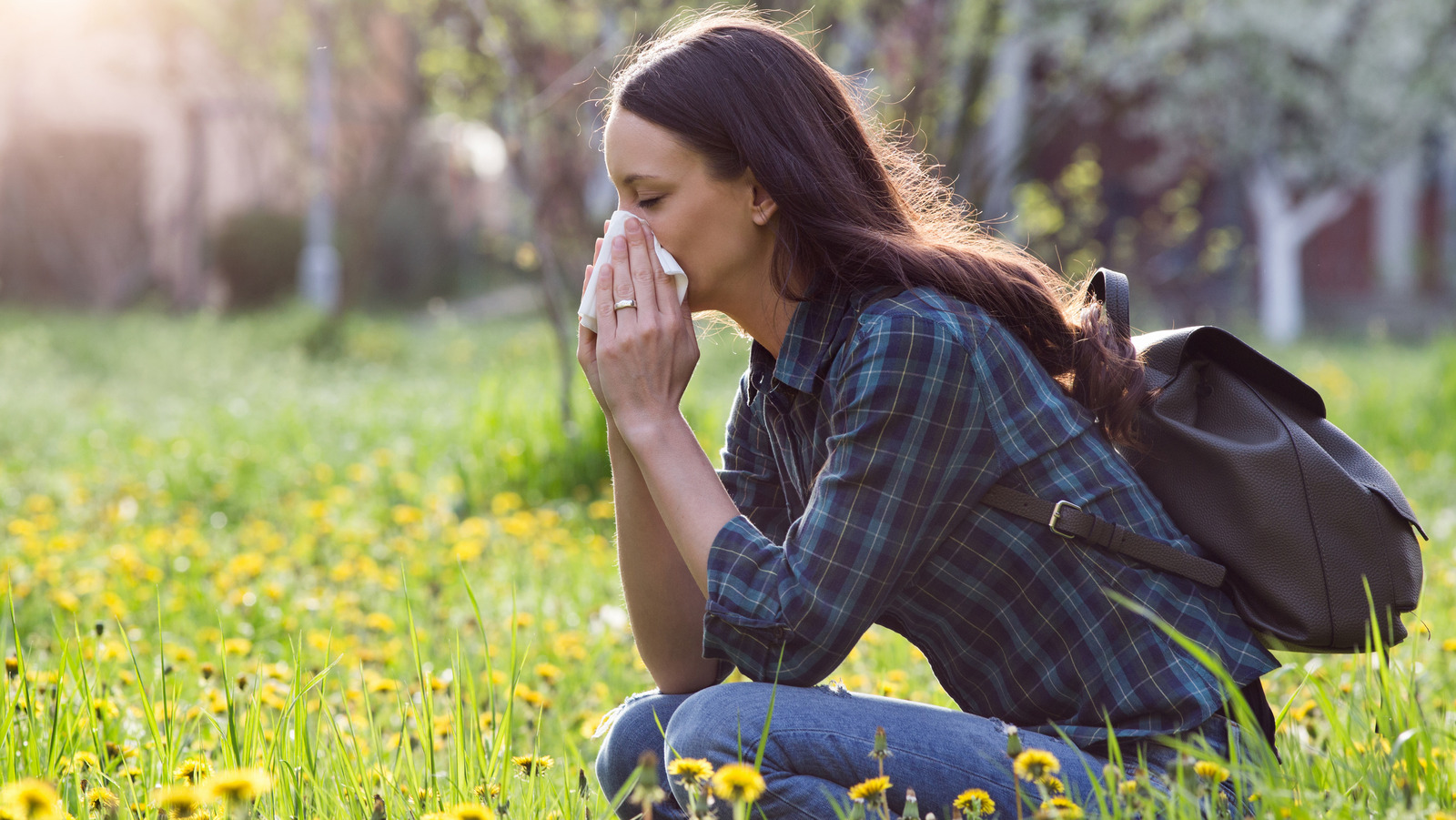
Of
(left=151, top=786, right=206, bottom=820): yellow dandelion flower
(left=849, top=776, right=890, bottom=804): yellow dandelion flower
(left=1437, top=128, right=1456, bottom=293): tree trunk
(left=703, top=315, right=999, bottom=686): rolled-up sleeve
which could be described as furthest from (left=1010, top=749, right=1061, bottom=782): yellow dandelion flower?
(left=1437, top=128, right=1456, bottom=293): tree trunk

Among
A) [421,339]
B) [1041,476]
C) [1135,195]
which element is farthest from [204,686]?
[1135,195]

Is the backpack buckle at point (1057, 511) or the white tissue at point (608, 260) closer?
the backpack buckle at point (1057, 511)

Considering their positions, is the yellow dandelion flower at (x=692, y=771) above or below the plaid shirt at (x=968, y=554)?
below

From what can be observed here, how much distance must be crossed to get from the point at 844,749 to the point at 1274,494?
0.65 m

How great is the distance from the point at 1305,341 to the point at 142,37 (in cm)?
1644

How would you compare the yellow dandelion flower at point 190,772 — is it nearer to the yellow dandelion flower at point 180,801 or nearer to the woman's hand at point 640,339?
the yellow dandelion flower at point 180,801

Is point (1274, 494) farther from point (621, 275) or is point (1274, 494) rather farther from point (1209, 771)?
point (621, 275)

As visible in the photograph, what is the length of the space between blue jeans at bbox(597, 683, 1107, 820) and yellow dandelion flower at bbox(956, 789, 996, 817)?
0.17 ft

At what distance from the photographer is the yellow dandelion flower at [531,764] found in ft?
5.68

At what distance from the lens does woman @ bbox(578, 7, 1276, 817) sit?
1.58 metres

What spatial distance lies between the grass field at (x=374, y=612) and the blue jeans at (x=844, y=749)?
0.17 feet

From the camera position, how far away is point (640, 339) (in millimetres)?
1763

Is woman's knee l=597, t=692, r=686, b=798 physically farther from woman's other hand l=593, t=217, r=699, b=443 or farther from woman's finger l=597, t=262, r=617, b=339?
woman's finger l=597, t=262, r=617, b=339

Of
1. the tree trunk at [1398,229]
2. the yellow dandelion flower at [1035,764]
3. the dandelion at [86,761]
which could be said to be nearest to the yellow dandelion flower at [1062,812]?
the yellow dandelion flower at [1035,764]
